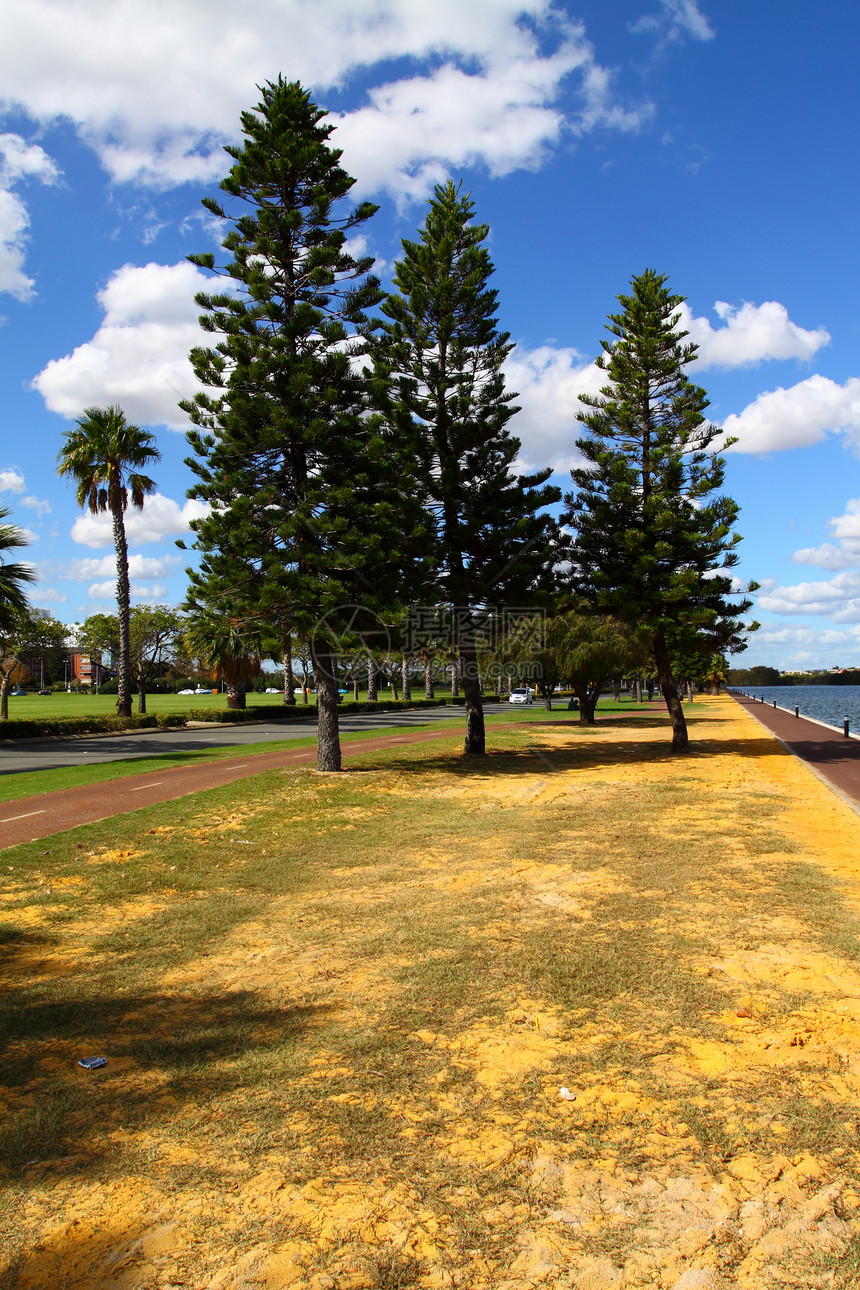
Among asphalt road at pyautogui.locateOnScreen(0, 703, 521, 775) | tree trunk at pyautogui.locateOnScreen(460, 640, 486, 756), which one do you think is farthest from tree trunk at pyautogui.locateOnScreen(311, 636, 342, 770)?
asphalt road at pyautogui.locateOnScreen(0, 703, 521, 775)

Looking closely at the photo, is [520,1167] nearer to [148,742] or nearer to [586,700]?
[148,742]

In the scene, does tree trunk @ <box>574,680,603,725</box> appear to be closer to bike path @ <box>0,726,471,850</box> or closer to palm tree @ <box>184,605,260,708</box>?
palm tree @ <box>184,605,260,708</box>

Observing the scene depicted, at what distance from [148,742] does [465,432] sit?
15046 millimetres

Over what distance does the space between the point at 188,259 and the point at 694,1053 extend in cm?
1756

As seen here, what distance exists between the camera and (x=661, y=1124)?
12.1 feet

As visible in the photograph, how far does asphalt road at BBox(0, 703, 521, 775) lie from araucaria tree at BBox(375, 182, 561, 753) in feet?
32.0

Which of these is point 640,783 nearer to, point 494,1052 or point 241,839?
point 241,839

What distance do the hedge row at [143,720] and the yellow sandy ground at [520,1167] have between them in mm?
23939

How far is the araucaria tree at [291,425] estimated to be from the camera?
16.5m

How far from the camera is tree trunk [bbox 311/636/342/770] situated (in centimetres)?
1756

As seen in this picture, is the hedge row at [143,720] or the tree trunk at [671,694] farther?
the hedge row at [143,720]

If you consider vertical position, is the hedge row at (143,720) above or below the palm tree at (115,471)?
below

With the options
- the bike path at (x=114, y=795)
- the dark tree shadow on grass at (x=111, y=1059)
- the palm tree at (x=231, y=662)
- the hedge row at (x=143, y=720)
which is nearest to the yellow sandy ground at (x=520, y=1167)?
the dark tree shadow on grass at (x=111, y=1059)

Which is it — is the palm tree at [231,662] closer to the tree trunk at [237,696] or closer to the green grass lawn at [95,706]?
the tree trunk at [237,696]
